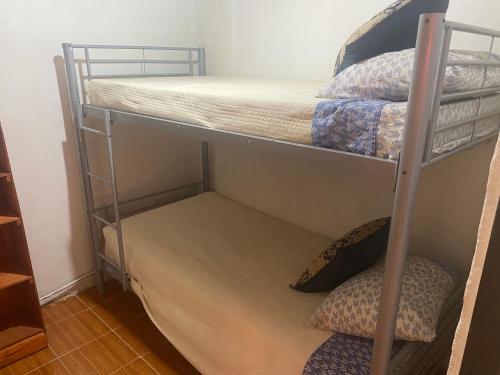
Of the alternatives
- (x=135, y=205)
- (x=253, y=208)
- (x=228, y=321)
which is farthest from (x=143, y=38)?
(x=228, y=321)

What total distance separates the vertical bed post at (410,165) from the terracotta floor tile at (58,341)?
175 centimetres

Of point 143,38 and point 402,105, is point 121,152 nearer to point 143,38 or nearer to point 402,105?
point 143,38

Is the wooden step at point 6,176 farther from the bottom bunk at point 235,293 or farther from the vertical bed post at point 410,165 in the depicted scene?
the vertical bed post at point 410,165

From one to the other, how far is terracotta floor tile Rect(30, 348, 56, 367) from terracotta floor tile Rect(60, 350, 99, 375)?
71mm

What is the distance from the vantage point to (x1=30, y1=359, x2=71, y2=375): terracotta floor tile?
1.90 m

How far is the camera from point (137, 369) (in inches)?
76.0

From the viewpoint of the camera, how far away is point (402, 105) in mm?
971

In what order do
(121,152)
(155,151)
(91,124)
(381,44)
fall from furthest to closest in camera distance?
1. (155,151)
2. (121,152)
3. (91,124)
4. (381,44)

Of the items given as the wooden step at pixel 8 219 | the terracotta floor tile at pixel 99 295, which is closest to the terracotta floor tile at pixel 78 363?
the terracotta floor tile at pixel 99 295

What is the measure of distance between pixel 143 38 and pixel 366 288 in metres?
2.15

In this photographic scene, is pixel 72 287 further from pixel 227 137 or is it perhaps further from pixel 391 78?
pixel 391 78

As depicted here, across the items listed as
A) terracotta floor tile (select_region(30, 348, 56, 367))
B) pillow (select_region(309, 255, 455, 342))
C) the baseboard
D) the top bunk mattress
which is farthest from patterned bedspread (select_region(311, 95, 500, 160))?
the baseboard

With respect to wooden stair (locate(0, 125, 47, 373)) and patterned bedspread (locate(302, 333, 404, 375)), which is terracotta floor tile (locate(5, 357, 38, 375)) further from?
patterned bedspread (locate(302, 333, 404, 375))

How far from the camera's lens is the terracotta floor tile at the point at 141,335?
82.2 inches
